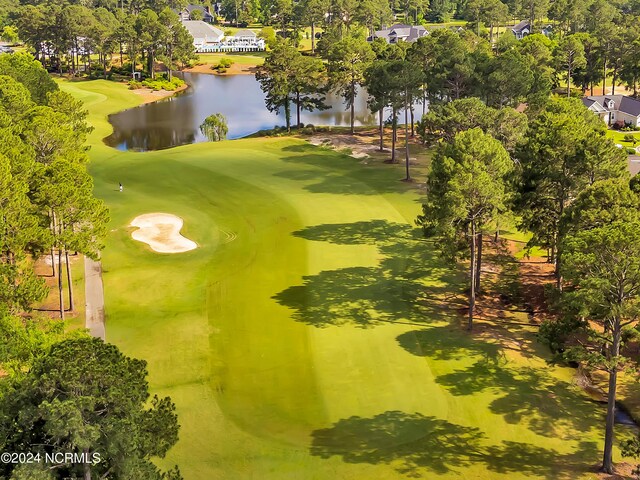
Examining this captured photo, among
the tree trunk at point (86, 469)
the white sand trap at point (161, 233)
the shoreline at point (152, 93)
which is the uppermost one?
the shoreline at point (152, 93)

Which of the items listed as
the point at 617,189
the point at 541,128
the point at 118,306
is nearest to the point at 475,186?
the point at 617,189

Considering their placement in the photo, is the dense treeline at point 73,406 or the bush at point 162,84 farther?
the bush at point 162,84

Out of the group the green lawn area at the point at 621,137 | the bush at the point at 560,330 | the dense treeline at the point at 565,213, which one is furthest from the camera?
the green lawn area at the point at 621,137

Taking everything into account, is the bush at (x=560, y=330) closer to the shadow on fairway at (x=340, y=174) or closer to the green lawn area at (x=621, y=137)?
the shadow on fairway at (x=340, y=174)

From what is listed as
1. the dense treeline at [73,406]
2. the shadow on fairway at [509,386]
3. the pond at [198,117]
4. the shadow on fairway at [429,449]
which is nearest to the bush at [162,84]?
the pond at [198,117]

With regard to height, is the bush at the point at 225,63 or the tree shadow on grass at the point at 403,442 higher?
the bush at the point at 225,63

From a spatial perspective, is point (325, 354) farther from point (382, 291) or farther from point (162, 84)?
point (162, 84)

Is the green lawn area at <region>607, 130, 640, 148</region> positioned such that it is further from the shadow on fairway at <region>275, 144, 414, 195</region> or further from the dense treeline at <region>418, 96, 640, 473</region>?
the dense treeline at <region>418, 96, 640, 473</region>

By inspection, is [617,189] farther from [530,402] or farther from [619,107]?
[619,107]
